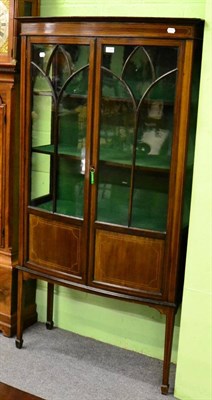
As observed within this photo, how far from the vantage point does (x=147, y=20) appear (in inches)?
95.8

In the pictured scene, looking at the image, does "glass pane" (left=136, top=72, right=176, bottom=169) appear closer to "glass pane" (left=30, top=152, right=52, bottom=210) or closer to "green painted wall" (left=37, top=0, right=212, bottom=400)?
"green painted wall" (left=37, top=0, right=212, bottom=400)

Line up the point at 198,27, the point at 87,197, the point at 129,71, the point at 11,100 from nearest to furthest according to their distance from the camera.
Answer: the point at 198,27, the point at 129,71, the point at 87,197, the point at 11,100

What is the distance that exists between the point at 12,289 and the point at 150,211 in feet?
3.60

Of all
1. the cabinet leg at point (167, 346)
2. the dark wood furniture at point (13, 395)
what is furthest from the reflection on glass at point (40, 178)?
the dark wood furniture at point (13, 395)

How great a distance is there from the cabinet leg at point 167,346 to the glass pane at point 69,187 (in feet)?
2.46

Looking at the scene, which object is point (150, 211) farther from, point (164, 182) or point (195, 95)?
point (195, 95)

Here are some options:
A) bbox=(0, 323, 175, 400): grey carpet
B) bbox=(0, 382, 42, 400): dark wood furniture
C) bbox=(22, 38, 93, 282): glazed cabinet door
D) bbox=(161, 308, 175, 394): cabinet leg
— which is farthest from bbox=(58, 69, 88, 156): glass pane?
bbox=(0, 382, 42, 400): dark wood furniture

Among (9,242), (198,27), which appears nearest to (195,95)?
(198,27)

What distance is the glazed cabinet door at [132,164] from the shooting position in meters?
2.56

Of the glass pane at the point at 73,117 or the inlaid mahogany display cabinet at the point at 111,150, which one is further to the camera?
the glass pane at the point at 73,117

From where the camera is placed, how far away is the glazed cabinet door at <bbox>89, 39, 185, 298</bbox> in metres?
2.56

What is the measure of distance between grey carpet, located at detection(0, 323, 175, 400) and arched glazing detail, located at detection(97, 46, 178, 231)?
2.93 feet

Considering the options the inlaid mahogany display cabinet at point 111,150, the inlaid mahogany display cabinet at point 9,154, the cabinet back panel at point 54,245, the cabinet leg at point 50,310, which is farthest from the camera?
the cabinet leg at point 50,310

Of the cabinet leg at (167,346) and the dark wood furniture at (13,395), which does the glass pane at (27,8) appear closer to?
the cabinet leg at (167,346)
